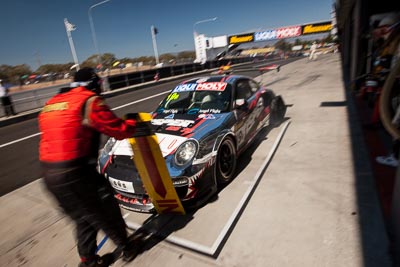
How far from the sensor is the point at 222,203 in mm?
3293

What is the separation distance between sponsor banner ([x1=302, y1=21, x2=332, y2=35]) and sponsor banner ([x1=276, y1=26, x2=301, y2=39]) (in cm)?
117

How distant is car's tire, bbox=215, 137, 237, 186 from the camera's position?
11.5 feet

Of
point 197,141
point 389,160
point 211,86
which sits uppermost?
point 211,86

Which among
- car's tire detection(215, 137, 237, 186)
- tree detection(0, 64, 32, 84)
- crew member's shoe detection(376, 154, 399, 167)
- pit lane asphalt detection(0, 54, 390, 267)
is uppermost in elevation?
tree detection(0, 64, 32, 84)

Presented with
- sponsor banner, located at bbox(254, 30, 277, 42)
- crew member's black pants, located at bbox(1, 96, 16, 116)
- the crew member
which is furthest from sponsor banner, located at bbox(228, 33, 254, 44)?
the crew member

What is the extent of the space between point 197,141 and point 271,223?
1293 mm

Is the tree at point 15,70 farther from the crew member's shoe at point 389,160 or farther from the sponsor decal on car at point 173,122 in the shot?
the crew member's shoe at point 389,160

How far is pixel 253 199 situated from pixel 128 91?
16.2m

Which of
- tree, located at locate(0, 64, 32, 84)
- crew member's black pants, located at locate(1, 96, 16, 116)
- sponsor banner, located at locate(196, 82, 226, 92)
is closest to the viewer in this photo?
sponsor banner, located at locate(196, 82, 226, 92)

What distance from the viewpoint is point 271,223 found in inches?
111

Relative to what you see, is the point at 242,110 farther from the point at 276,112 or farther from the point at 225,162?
the point at 276,112

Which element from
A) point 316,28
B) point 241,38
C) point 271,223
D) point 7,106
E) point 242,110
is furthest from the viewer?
point 241,38

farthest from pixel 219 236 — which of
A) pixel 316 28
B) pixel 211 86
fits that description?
pixel 316 28

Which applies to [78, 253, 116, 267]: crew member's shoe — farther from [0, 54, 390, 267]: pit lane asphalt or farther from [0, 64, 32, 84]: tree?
[0, 64, 32, 84]: tree
